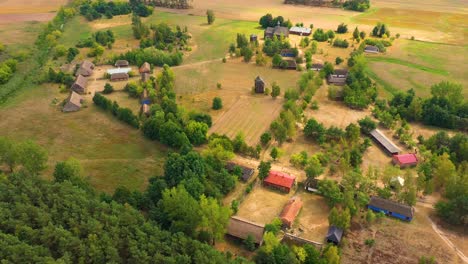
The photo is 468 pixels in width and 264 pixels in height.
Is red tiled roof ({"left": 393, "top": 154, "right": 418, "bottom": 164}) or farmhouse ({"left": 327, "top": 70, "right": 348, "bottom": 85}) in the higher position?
farmhouse ({"left": 327, "top": 70, "right": 348, "bottom": 85})

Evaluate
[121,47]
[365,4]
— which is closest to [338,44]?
[365,4]

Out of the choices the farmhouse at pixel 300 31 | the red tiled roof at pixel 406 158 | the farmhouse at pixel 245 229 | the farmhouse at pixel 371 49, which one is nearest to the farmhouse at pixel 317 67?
the farmhouse at pixel 371 49

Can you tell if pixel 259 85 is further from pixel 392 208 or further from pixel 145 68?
pixel 392 208

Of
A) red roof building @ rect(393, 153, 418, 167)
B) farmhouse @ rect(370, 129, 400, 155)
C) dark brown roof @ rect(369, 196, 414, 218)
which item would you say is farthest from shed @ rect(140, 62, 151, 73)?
dark brown roof @ rect(369, 196, 414, 218)

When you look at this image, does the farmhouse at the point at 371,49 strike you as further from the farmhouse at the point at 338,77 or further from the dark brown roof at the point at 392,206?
the dark brown roof at the point at 392,206

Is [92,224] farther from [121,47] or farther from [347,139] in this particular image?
[121,47]

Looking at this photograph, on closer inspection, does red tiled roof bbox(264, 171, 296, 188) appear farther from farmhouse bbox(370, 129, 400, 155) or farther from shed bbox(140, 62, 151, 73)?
shed bbox(140, 62, 151, 73)
